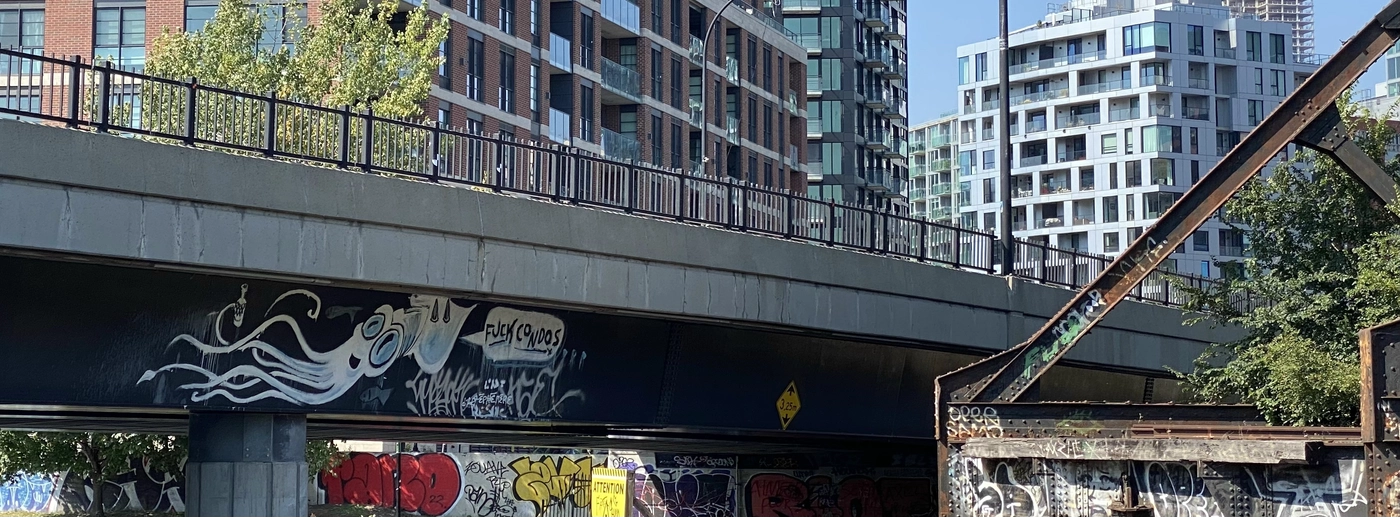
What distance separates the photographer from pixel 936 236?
2881 cm

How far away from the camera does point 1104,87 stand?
443ft

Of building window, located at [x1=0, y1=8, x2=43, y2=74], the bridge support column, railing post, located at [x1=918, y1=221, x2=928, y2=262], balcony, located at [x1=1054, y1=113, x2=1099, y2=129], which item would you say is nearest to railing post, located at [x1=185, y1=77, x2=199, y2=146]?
the bridge support column

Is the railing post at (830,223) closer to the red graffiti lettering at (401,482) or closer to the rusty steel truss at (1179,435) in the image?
the rusty steel truss at (1179,435)

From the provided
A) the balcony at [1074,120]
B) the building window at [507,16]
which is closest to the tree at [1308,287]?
the building window at [507,16]

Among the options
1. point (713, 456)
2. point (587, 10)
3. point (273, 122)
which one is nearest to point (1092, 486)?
point (273, 122)

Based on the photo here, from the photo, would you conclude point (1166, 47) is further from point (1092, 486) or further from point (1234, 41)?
point (1092, 486)

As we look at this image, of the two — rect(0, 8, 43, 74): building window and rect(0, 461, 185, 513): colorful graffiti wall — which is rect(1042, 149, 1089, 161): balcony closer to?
rect(0, 8, 43, 74): building window

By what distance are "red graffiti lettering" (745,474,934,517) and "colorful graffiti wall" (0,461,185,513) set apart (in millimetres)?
16560

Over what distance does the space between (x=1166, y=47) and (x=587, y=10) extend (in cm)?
7729

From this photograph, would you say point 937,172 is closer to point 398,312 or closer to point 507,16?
point 507,16

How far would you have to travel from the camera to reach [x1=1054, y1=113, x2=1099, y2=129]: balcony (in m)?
135

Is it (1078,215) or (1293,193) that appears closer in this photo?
(1293,193)

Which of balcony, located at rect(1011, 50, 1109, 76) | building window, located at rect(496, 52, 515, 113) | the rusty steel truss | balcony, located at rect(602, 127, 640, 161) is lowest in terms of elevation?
the rusty steel truss

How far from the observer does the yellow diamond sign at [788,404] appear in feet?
85.6
